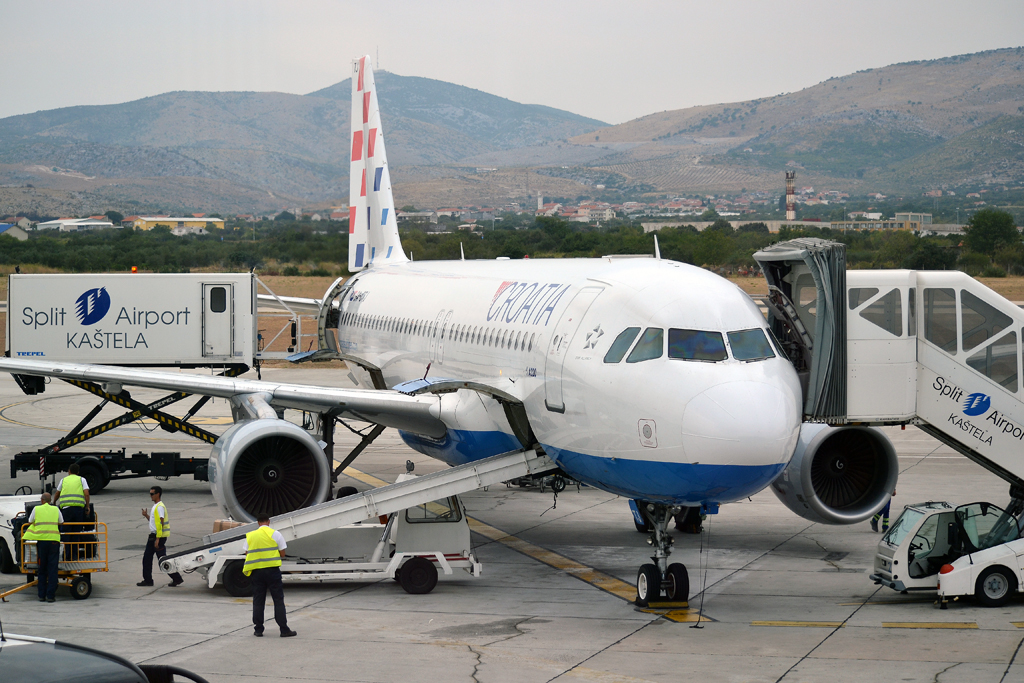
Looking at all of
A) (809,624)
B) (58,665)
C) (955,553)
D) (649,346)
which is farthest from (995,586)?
(58,665)

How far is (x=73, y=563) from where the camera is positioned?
55.6 ft

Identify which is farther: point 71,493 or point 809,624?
point 71,493

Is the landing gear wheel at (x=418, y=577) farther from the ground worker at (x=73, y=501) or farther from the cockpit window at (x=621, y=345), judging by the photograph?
the ground worker at (x=73, y=501)

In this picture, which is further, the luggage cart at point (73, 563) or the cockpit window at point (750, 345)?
the luggage cart at point (73, 563)

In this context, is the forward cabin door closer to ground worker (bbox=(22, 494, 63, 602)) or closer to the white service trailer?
ground worker (bbox=(22, 494, 63, 602))

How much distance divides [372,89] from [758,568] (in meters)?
20.5

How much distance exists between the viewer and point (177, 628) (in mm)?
14898

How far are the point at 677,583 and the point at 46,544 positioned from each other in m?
8.85

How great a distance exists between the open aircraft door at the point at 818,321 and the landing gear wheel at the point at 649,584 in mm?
2910

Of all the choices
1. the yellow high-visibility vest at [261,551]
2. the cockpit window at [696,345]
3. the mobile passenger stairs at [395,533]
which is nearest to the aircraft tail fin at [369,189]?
the mobile passenger stairs at [395,533]

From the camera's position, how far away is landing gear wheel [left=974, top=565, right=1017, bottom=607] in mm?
16172

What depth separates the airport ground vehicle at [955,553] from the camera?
16156 millimetres

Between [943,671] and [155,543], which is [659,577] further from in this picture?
[155,543]

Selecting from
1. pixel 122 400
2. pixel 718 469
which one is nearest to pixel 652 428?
pixel 718 469
